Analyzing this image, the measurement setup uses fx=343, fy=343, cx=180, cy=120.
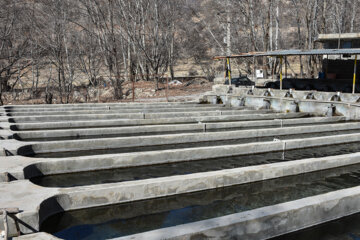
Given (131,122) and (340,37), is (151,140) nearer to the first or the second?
(131,122)

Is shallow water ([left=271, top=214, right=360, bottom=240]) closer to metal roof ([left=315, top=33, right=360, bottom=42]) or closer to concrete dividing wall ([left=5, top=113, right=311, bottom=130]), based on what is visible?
concrete dividing wall ([left=5, top=113, right=311, bottom=130])

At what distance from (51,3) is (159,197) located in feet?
79.5

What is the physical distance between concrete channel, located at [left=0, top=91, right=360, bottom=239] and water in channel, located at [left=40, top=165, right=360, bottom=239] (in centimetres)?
2

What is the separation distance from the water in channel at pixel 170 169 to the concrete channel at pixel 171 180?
0.03 m

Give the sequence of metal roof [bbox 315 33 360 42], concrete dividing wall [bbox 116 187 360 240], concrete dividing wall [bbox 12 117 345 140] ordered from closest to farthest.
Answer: concrete dividing wall [bbox 116 187 360 240] < concrete dividing wall [bbox 12 117 345 140] < metal roof [bbox 315 33 360 42]

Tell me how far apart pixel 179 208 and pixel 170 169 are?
237cm

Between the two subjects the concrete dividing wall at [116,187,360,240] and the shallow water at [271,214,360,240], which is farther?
the shallow water at [271,214,360,240]

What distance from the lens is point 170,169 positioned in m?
9.11

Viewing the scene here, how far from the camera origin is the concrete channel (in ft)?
18.0

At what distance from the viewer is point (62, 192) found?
6.16 metres

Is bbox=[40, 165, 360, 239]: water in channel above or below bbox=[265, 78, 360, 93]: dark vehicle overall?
below

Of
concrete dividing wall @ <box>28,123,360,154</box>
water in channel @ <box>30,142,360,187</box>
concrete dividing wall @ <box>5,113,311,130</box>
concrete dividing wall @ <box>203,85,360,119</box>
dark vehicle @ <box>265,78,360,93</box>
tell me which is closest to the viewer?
water in channel @ <box>30,142,360,187</box>

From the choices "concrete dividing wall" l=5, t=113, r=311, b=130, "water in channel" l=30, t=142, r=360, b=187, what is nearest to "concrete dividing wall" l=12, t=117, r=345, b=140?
"concrete dividing wall" l=5, t=113, r=311, b=130

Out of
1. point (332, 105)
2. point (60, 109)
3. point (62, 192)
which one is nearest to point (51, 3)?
point (60, 109)
